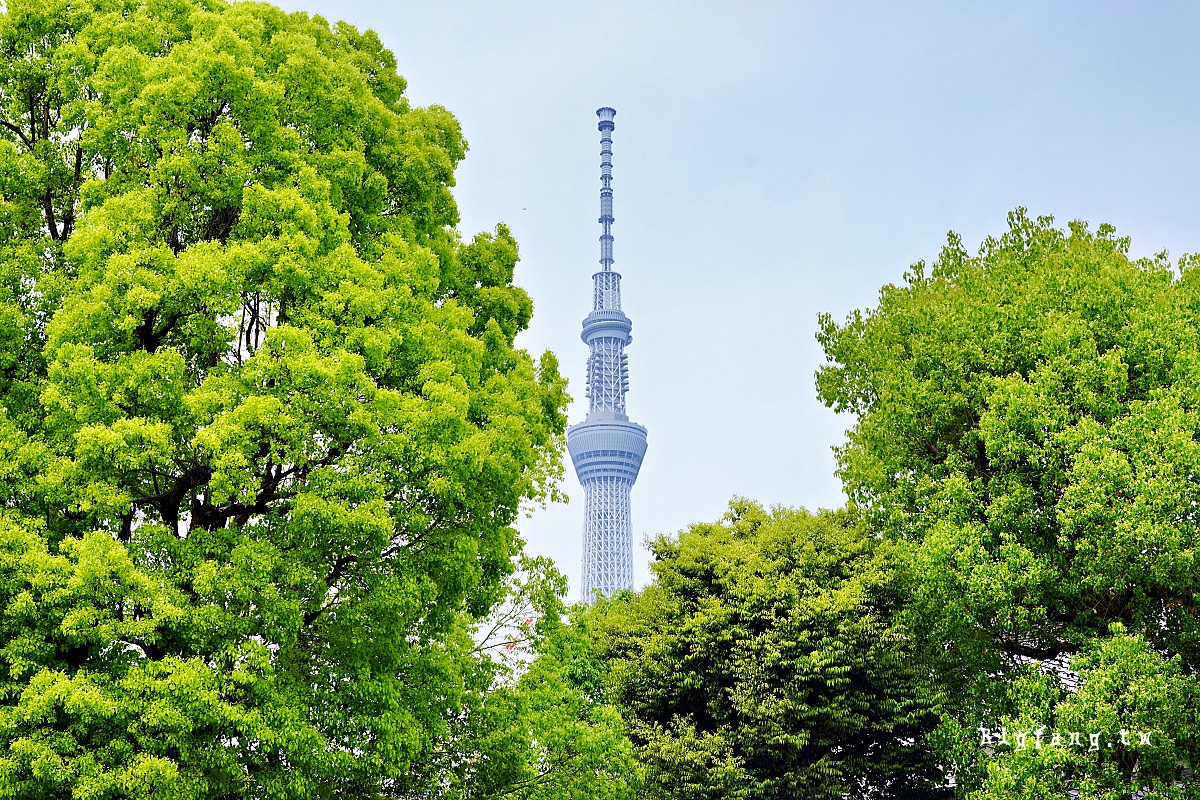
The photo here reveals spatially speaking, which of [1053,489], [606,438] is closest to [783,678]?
[1053,489]

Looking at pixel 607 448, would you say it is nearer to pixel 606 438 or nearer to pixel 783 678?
pixel 606 438

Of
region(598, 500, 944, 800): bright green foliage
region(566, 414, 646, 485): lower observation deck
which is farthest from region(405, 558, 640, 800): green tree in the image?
region(566, 414, 646, 485): lower observation deck

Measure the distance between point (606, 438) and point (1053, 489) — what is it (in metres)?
124

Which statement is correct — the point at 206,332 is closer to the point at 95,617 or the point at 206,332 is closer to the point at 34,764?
the point at 95,617

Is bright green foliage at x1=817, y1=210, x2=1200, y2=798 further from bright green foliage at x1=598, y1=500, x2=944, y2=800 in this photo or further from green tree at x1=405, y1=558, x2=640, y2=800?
green tree at x1=405, y1=558, x2=640, y2=800

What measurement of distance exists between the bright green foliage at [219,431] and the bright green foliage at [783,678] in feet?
30.3

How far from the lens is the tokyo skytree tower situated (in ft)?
409

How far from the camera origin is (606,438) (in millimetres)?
138875

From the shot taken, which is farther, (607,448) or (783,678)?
(607,448)

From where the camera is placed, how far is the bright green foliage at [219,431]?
9883 millimetres

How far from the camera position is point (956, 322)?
16859 millimetres

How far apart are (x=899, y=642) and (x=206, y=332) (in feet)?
48.5

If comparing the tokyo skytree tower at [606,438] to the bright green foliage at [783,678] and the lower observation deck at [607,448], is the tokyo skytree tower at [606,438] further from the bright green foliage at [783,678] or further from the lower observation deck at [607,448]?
the bright green foliage at [783,678]

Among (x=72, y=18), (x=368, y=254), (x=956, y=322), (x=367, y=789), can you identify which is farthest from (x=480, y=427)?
(x=956, y=322)
